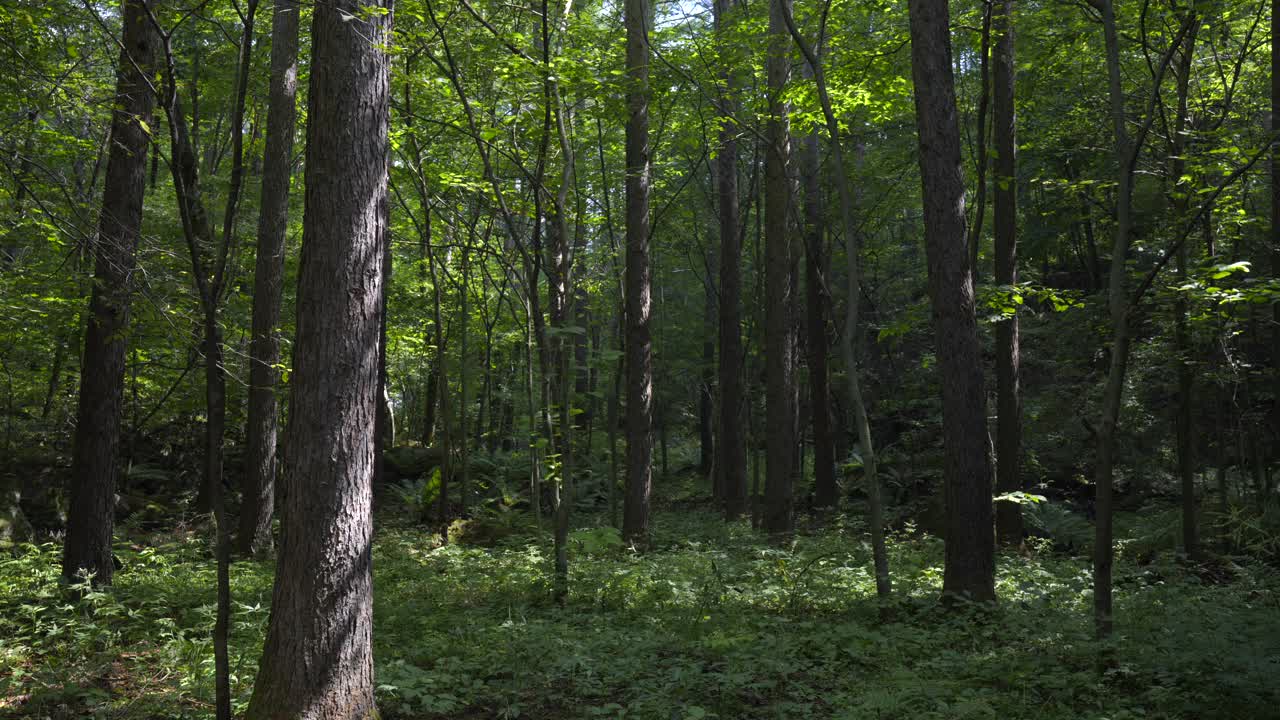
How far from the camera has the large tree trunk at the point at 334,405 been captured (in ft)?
12.8

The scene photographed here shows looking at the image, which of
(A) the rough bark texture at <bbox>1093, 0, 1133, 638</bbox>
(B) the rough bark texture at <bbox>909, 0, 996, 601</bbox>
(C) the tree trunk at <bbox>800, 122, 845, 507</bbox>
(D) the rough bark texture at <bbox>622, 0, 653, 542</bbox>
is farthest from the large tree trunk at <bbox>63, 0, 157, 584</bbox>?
(C) the tree trunk at <bbox>800, 122, 845, 507</bbox>

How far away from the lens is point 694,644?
5602 millimetres

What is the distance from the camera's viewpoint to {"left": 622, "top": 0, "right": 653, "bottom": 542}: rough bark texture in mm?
10047

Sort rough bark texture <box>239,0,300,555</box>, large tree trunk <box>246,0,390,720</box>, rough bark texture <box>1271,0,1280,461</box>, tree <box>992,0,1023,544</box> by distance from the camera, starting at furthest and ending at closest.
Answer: tree <box>992,0,1023,544</box>
rough bark texture <box>239,0,300,555</box>
rough bark texture <box>1271,0,1280,461</box>
large tree trunk <box>246,0,390,720</box>

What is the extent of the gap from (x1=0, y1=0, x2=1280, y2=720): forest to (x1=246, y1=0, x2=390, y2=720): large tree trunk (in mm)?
19

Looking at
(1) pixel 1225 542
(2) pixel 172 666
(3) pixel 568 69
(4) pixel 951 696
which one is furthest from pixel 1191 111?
(2) pixel 172 666

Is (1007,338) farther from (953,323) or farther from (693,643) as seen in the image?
(693,643)

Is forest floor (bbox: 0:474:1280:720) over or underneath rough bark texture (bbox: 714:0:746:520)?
underneath

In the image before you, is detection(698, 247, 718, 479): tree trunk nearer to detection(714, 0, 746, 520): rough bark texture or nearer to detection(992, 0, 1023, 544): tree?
detection(714, 0, 746, 520): rough bark texture

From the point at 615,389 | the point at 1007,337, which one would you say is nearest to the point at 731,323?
the point at 615,389

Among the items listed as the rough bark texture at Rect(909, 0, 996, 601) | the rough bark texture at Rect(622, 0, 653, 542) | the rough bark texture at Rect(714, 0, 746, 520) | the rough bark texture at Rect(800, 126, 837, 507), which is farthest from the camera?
the rough bark texture at Rect(800, 126, 837, 507)

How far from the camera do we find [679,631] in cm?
619

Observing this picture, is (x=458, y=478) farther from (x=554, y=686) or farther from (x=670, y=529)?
(x=554, y=686)

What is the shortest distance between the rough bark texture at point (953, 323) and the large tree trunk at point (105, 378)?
6.86 m
